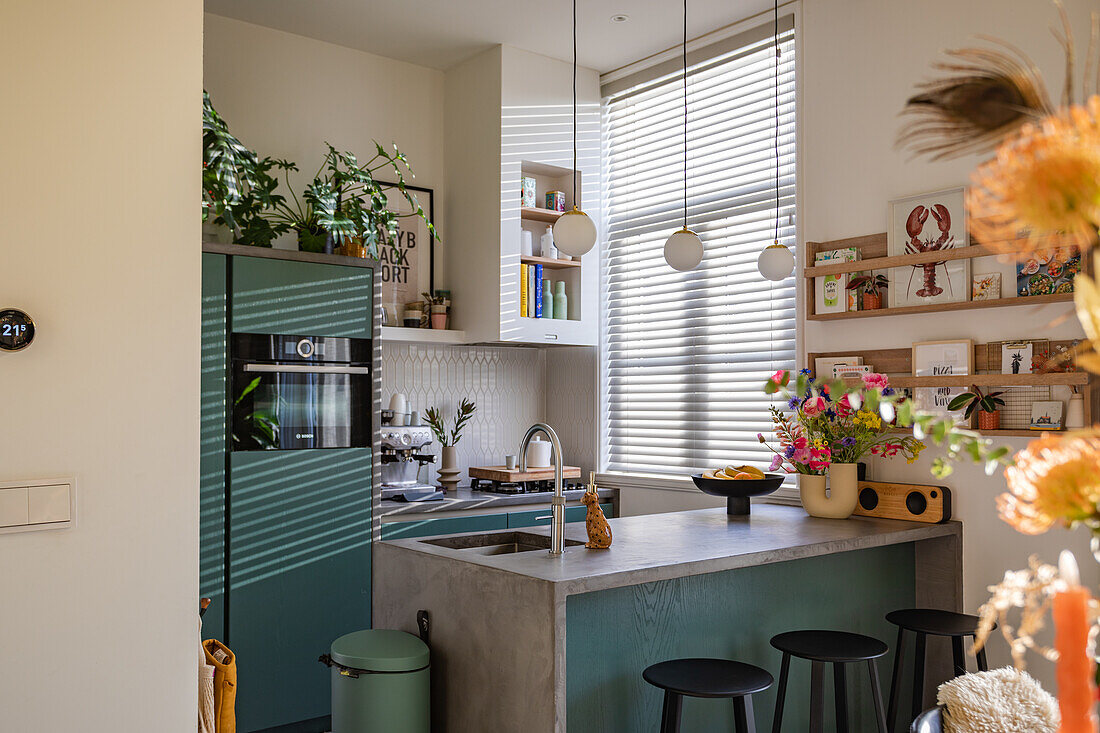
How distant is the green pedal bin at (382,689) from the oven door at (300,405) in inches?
51.2

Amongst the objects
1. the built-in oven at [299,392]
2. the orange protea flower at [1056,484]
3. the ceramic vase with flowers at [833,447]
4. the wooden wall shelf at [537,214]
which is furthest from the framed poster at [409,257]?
the orange protea flower at [1056,484]

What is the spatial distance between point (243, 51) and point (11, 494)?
3.13 m

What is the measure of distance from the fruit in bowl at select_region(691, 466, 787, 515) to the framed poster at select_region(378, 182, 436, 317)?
1930 millimetres

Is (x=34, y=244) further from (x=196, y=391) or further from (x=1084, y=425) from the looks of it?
(x=1084, y=425)

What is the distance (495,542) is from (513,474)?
137cm

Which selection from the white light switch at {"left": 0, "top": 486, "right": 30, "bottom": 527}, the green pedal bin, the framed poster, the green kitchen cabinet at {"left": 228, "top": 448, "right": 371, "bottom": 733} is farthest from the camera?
the framed poster

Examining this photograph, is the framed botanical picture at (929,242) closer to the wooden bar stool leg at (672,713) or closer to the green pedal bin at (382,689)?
the wooden bar stool leg at (672,713)

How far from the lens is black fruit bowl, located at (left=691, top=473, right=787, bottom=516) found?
3.31 metres

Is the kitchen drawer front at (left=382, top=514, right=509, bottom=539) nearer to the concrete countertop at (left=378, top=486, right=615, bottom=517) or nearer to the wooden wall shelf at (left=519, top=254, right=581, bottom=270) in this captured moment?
the concrete countertop at (left=378, top=486, right=615, bottom=517)

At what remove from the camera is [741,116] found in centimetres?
429

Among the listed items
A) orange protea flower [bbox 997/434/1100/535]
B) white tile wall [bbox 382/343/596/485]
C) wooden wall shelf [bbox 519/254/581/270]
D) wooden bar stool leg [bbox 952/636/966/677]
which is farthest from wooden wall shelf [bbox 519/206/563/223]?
orange protea flower [bbox 997/434/1100/535]

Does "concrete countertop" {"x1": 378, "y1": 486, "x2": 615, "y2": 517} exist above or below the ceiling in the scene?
below

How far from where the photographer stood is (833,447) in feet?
11.0

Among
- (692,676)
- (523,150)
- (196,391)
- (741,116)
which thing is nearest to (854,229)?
(741,116)
